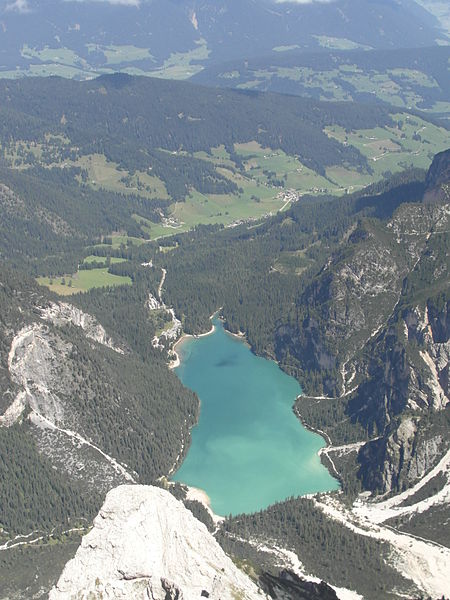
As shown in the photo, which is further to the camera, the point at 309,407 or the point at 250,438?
the point at 309,407

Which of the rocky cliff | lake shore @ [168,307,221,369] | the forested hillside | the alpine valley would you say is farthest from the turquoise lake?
the rocky cliff

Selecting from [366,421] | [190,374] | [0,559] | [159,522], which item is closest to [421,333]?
[366,421]

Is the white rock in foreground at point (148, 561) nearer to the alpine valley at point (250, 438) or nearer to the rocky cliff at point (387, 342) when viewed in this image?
the alpine valley at point (250, 438)

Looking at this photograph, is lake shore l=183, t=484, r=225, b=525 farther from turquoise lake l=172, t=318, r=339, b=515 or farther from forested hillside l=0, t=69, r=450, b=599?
forested hillside l=0, t=69, r=450, b=599

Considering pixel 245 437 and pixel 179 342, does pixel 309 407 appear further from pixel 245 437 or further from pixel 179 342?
pixel 179 342

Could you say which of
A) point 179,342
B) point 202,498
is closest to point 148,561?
point 202,498

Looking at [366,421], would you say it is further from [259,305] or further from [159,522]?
[159,522]

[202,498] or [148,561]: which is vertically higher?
[202,498]
